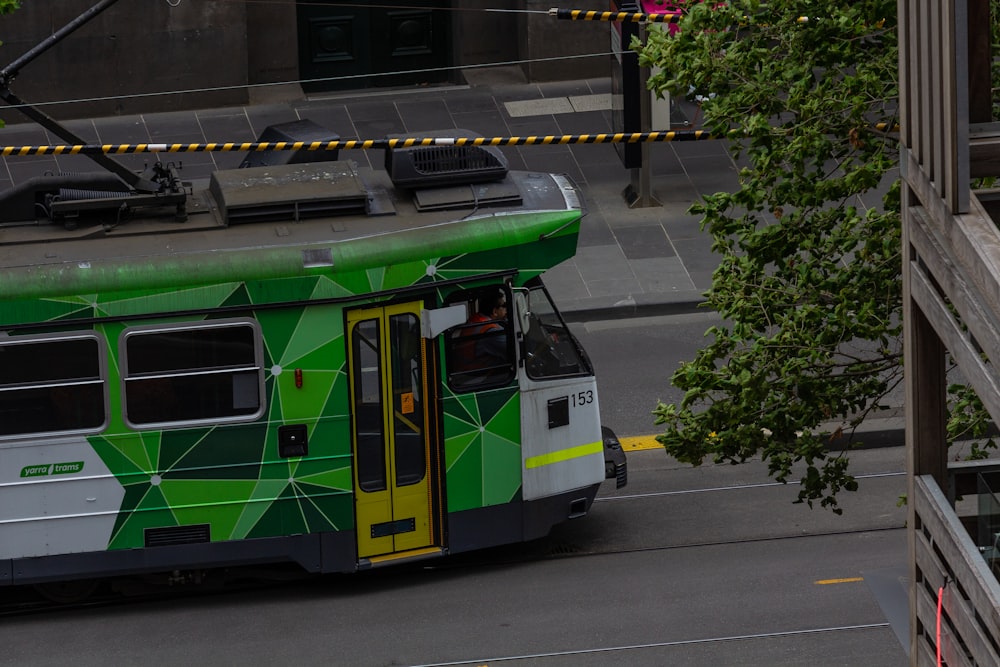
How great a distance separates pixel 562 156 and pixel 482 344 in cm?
1097

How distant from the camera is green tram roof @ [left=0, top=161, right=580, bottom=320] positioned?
39.7 ft

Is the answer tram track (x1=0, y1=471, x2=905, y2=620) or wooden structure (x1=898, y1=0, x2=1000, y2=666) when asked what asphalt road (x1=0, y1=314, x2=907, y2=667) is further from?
wooden structure (x1=898, y1=0, x2=1000, y2=666)

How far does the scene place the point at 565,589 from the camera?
13.0 m

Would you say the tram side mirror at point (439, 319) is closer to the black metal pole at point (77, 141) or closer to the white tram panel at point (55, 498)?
the black metal pole at point (77, 141)

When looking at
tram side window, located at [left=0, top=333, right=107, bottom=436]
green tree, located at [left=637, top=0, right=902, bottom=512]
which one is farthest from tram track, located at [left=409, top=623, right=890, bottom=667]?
tram side window, located at [left=0, top=333, right=107, bottom=436]

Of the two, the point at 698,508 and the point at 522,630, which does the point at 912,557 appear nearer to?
the point at 522,630

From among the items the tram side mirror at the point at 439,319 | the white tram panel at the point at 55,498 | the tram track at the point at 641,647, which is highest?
the tram side mirror at the point at 439,319

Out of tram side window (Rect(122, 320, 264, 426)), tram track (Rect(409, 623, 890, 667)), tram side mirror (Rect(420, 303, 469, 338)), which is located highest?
tram side mirror (Rect(420, 303, 469, 338))

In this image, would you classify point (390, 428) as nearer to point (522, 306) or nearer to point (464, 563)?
point (522, 306)

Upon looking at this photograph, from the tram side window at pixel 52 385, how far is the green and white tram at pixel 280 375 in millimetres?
15

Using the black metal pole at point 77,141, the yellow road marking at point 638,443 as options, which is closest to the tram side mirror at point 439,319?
the black metal pole at point 77,141

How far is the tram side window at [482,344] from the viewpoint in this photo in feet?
41.8

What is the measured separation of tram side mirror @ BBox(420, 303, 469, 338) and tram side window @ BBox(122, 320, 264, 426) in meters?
1.16

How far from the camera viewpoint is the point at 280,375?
12.4 metres
